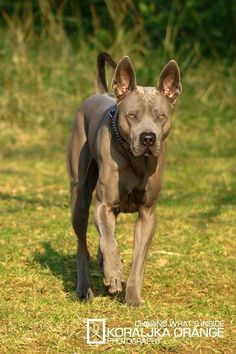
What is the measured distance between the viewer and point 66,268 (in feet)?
22.8

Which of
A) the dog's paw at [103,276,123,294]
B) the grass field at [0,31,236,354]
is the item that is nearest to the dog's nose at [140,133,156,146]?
the dog's paw at [103,276,123,294]

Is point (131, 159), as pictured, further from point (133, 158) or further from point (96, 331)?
point (96, 331)

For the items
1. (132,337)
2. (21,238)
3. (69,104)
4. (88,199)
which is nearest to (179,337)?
(132,337)

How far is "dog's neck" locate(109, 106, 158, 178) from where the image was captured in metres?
5.76

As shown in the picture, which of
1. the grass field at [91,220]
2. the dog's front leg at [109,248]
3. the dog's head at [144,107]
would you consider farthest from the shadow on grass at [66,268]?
the dog's head at [144,107]

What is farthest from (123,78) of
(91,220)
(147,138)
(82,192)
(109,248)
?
(91,220)

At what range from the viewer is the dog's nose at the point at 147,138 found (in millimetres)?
5488

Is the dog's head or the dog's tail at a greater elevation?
the dog's tail

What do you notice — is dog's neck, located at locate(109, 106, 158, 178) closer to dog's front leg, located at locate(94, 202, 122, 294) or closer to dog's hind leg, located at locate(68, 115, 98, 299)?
dog's front leg, located at locate(94, 202, 122, 294)

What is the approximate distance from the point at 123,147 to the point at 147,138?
1.04 ft

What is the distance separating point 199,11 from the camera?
52.1ft

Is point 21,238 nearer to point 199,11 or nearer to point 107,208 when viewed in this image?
point 107,208

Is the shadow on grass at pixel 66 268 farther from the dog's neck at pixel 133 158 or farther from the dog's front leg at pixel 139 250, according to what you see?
the dog's neck at pixel 133 158

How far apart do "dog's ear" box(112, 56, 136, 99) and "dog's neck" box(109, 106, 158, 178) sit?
0.13 metres
